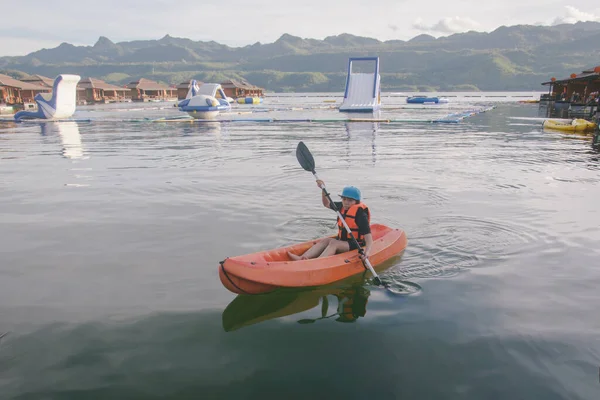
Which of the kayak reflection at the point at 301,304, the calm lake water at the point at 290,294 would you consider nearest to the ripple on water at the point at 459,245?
the calm lake water at the point at 290,294

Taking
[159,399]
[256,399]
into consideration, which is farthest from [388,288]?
[159,399]

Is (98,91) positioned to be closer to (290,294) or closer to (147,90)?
(147,90)

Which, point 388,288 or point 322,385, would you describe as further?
point 388,288

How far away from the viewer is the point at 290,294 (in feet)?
23.5

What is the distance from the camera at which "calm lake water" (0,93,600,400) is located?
5.12 metres

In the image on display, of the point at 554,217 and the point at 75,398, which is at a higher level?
the point at 554,217

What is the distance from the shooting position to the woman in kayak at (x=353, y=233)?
7.57 m

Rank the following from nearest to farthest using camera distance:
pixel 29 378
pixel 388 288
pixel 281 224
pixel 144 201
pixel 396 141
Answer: pixel 29 378 → pixel 388 288 → pixel 281 224 → pixel 144 201 → pixel 396 141

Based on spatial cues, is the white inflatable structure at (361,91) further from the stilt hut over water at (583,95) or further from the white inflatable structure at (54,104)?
the white inflatable structure at (54,104)

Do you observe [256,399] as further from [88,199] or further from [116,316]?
[88,199]

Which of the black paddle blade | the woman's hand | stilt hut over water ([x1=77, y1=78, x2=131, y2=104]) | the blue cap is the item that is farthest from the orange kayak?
stilt hut over water ([x1=77, y1=78, x2=131, y2=104])

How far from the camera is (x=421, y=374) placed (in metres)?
5.19

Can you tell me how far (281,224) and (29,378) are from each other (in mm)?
6118

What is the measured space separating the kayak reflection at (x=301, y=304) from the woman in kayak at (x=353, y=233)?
23.4 inches
